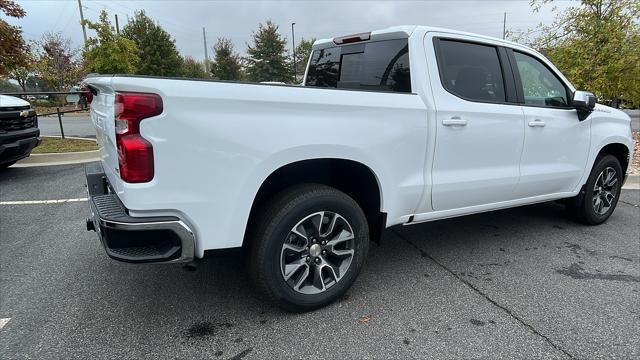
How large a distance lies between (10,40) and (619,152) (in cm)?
1086

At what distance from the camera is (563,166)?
403 centimetres

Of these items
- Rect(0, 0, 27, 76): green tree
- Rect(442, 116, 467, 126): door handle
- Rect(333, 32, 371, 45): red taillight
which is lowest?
Rect(442, 116, 467, 126): door handle

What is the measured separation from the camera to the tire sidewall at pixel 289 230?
8.31 ft

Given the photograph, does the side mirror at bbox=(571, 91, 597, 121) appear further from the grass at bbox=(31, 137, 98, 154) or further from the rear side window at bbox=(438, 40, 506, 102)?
the grass at bbox=(31, 137, 98, 154)

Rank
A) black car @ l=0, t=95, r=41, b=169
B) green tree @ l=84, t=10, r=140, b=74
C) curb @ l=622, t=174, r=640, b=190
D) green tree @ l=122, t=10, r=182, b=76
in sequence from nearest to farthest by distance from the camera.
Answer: black car @ l=0, t=95, r=41, b=169 → curb @ l=622, t=174, r=640, b=190 → green tree @ l=84, t=10, r=140, b=74 → green tree @ l=122, t=10, r=182, b=76

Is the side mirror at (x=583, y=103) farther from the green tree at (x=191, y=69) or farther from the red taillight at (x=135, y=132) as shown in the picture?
the green tree at (x=191, y=69)

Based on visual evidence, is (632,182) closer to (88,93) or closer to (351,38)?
(351,38)

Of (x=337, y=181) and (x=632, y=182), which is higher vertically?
(x=337, y=181)

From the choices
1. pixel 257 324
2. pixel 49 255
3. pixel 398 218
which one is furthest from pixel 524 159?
pixel 49 255

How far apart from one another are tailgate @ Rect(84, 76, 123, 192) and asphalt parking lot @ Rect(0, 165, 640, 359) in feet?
3.08

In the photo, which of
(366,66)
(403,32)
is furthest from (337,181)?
(403,32)

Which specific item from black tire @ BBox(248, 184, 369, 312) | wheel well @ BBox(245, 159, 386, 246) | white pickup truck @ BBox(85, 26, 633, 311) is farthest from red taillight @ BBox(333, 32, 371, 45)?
black tire @ BBox(248, 184, 369, 312)

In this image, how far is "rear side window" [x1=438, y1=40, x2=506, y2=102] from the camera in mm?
3215

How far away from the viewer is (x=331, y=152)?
262cm
